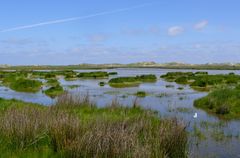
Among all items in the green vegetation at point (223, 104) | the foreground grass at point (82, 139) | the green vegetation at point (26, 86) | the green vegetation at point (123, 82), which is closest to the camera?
the foreground grass at point (82, 139)

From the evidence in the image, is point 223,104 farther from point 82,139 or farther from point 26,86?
point 26,86

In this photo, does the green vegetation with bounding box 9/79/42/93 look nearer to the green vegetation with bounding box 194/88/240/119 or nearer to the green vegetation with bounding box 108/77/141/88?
the green vegetation with bounding box 108/77/141/88

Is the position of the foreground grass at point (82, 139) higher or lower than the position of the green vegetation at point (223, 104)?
higher

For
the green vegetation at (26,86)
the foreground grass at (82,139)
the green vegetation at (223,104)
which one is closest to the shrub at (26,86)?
the green vegetation at (26,86)

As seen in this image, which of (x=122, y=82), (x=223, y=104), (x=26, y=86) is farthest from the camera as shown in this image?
(x=122, y=82)

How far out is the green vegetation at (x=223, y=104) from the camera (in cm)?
2174

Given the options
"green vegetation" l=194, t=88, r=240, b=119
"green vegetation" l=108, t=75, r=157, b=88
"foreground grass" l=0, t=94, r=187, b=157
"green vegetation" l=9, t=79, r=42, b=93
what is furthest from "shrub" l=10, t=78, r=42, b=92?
"foreground grass" l=0, t=94, r=187, b=157

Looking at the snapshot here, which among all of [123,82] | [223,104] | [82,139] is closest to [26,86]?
[123,82]

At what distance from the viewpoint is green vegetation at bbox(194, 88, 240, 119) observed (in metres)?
21.7

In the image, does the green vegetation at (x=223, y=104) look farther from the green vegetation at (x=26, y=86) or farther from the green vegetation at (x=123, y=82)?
the green vegetation at (x=26, y=86)

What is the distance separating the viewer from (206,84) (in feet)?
140

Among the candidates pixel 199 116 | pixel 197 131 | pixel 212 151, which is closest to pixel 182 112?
pixel 199 116

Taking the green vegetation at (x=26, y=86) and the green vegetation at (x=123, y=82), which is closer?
the green vegetation at (x=26, y=86)

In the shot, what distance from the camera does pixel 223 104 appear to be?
2239cm
